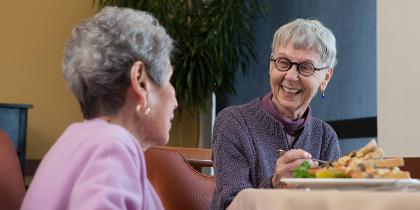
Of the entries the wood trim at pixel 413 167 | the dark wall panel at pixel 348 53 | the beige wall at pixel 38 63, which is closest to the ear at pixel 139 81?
the wood trim at pixel 413 167

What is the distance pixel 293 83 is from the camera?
2.22 meters

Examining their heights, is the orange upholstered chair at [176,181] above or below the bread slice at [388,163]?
below

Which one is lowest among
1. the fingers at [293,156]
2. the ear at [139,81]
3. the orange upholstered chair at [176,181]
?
the orange upholstered chair at [176,181]

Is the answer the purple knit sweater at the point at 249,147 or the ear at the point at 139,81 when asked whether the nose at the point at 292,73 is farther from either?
the ear at the point at 139,81

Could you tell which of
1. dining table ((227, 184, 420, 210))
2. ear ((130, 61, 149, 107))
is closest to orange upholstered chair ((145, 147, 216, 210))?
ear ((130, 61, 149, 107))

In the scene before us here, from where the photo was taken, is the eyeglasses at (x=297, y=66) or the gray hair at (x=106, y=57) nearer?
the gray hair at (x=106, y=57)

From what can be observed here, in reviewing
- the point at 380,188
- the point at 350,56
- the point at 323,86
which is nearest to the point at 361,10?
the point at 350,56

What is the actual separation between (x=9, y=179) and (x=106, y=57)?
1.82 feet

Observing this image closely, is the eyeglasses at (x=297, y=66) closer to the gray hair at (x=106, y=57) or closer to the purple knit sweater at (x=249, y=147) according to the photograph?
the purple knit sweater at (x=249, y=147)

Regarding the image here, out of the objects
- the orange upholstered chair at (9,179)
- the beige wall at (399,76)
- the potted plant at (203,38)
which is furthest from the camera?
the potted plant at (203,38)

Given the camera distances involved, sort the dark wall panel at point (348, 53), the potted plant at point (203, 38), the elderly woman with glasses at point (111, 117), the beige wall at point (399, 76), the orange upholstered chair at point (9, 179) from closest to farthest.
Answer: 1. the elderly woman with glasses at point (111, 117)
2. the orange upholstered chair at point (9, 179)
3. the beige wall at point (399, 76)
4. the dark wall panel at point (348, 53)
5. the potted plant at point (203, 38)

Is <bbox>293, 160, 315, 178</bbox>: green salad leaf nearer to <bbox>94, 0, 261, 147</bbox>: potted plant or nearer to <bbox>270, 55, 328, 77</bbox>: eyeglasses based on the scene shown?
<bbox>270, 55, 328, 77</bbox>: eyeglasses

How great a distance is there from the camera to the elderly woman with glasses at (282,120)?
210 centimetres

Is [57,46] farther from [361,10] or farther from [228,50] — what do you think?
[361,10]
